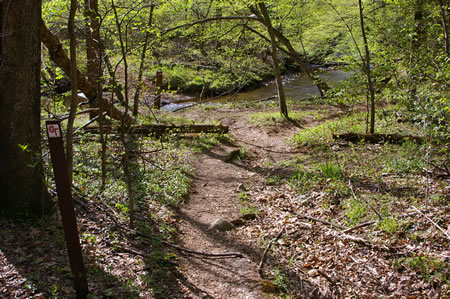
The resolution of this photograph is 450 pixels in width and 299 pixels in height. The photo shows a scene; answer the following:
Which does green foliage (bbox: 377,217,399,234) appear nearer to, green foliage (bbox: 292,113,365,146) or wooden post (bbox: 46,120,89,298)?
wooden post (bbox: 46,120,89,298)

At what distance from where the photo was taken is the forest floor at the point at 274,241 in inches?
157

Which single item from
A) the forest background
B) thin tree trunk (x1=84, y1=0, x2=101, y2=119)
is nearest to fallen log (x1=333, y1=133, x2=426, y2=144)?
the forest background

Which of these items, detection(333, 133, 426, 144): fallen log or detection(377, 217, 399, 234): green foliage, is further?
detection(333, 133, 426, 144): fallen log

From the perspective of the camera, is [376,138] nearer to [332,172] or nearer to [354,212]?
[332,172]

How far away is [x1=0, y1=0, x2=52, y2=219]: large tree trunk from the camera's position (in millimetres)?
4324

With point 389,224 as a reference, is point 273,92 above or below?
above

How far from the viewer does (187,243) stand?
5.45 m

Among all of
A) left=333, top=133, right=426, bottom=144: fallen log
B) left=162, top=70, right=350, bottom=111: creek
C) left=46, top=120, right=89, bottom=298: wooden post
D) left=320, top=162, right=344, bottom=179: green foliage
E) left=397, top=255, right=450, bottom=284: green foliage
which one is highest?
left=162, top=70, right=350, bottom=111: creek

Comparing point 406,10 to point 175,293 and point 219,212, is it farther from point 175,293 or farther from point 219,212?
point 175,293

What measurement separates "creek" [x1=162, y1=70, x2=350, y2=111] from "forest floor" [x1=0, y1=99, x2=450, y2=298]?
13177 mm

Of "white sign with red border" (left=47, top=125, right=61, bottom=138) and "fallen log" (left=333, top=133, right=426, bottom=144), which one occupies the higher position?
"white sign with red border" (left=47, top=125, right=61, bottom=138)

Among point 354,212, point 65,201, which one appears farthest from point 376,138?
point 65,201

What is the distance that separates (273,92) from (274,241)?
19.8m

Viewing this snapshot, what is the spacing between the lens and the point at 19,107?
14.6 feet
